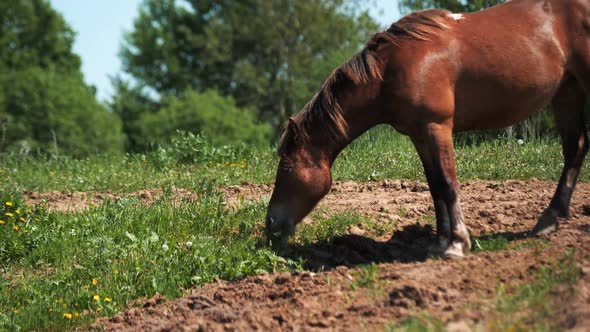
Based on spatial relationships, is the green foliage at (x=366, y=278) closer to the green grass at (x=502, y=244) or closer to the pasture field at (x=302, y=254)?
the pasture field at (x=302, y=254)

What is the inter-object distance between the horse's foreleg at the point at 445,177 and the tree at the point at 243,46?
122 ft

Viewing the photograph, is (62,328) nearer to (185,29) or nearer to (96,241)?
(96,241)

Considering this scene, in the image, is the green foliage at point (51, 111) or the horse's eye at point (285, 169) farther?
the green foliage at point (51, 111)

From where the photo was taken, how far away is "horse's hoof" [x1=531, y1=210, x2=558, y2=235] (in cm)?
590

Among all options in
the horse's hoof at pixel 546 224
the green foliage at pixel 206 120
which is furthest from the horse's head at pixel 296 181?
the green foliage at pixel 206 120

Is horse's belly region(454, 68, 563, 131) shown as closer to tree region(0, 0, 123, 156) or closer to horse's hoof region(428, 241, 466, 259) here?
horse's hoof region(428, 241, 466, 259)

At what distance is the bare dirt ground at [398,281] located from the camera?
13.1ft

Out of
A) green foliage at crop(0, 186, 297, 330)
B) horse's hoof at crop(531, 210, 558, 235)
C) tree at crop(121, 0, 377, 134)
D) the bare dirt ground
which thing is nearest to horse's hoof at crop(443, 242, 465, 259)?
the bare dirt ground

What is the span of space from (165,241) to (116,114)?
125ft

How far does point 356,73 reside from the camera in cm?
569

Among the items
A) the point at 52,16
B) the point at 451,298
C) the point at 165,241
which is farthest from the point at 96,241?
the point at 52,16

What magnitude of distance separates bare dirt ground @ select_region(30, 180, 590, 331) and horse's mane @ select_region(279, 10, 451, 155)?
3.48 ft

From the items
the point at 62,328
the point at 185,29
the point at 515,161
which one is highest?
the point at 185,29

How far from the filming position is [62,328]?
5.67 meters
